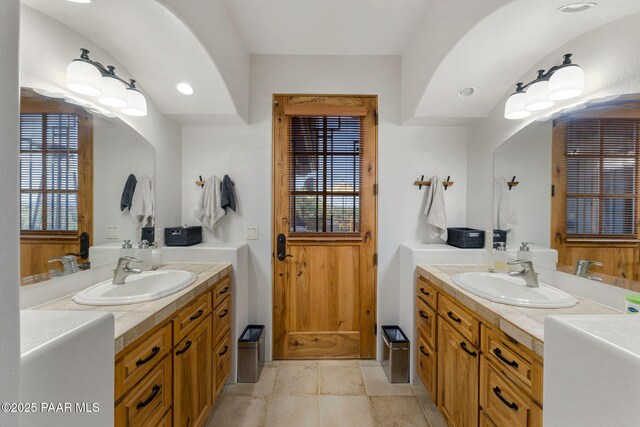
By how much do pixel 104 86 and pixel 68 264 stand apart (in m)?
0.98

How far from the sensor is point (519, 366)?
108 centimetres

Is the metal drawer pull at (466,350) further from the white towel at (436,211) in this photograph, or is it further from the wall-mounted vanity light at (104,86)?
the wall-mounted vanity light at (104,86)

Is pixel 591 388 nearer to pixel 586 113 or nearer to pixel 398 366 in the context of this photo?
pixel 586 113

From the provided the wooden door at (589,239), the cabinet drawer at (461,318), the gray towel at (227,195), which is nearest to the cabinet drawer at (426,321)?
the cabinet drawer at (461,318)

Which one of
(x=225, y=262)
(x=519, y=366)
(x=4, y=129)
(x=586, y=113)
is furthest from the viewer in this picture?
(x=225, y=262)

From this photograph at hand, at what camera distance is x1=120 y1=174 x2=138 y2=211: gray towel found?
1655 millimetres

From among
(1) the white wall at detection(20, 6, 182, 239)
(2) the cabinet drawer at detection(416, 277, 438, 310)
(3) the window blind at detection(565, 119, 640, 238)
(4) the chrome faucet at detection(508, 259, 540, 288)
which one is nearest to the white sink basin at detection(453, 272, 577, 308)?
(4) the chrome faucet at detection(508, 259, 540, 288)

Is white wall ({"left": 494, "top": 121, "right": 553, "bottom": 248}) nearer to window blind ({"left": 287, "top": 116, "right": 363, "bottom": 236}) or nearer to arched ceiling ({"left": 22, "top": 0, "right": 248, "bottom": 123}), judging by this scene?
window blind ({"left": 287, "top": 116, "right": 363, "bottom": 236})

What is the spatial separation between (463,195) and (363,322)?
58.0 inches

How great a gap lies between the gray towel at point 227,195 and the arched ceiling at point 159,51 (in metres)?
0.53

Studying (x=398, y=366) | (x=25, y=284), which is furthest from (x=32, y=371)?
(x=398, y=366)

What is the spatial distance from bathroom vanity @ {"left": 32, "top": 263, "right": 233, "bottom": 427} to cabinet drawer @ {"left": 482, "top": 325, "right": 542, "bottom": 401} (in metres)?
1.50

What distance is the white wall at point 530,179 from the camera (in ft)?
5.09

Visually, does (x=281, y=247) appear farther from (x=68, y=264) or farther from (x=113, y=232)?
(x=68, y=264)
